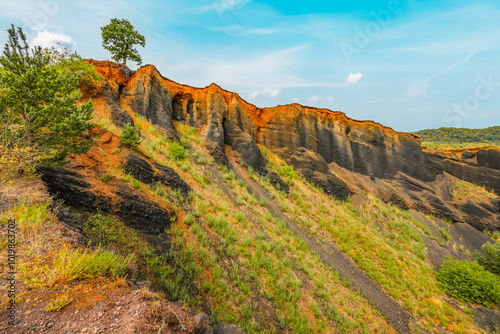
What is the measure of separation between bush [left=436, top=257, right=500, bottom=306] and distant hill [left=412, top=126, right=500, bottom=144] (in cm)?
8330

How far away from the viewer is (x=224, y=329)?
15.3 feet

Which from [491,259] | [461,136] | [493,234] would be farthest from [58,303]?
[461,136]

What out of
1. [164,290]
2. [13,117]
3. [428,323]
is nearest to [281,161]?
[428,323]

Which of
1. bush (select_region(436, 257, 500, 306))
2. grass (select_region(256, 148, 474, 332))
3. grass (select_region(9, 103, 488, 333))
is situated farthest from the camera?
→ bush (select_region(436, 257, 500, 306))

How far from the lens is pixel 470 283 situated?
41.3ft

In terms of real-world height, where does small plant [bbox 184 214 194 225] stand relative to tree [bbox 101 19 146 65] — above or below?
below

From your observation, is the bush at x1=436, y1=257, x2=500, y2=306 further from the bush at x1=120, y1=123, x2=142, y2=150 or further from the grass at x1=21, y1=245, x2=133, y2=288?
the bush at x1=120, y1=123, x2=142, y2=150

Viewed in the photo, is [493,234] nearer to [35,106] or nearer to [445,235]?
[445,235]

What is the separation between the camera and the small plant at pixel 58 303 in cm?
289

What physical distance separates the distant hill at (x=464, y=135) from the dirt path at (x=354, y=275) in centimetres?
8889

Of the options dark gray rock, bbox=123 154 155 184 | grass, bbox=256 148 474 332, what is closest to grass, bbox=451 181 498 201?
grass, bbox=256 148 474 332

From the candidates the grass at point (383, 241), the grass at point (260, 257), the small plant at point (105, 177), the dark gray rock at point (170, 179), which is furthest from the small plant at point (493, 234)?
the small plant at point (105, 177)

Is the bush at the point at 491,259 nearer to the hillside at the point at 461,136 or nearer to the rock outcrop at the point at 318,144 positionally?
the rock outcrop at the point at 318,144

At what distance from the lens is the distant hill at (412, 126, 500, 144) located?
72.8 meters
